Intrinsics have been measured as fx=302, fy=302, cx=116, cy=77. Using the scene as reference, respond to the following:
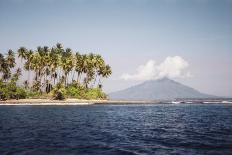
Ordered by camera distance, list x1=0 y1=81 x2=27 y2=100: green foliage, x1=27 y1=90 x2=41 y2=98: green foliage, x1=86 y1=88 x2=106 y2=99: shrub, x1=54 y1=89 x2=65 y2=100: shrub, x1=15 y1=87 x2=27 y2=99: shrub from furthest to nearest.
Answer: x1=86 y1=88 x2=106 y2=99: shrub, x1=27 y1=90 x2=41 y2=98: green foliage, x1=54 y1=89 x2=65 y2=100: shrub, x1=15 y1=87 x2=27 y2=99: shrub, x1=0 y1=81 x2=27 y2=100: green foliage

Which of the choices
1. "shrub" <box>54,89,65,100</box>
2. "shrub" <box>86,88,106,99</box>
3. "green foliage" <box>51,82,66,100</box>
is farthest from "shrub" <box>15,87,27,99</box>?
"shrub" <box>86,88,106,99</box>

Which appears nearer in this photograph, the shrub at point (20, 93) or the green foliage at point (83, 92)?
the shrub at point (20, 93)

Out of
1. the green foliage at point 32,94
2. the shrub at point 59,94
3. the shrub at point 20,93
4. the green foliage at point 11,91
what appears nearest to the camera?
the green foliage at point 11,91

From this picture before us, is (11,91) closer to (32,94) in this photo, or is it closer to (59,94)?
(32,94)

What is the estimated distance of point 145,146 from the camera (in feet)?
80.9

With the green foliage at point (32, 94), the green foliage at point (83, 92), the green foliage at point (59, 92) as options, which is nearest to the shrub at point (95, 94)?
the green foliage at point (83, 92)

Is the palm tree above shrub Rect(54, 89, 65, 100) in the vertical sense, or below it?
above

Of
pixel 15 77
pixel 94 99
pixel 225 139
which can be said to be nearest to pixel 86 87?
pixel 94 99

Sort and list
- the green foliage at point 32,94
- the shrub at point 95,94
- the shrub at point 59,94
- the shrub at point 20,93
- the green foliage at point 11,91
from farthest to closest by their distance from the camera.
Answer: the shrub at point 95,94 → the green foliage at point 32,94 → the shrub at point 59,94 → the shrub at point 20,93 → the green foliage at point 11,91

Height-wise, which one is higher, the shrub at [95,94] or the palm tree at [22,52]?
the palm tree at [22,52]

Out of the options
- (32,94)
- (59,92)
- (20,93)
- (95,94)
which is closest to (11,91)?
(20,93)

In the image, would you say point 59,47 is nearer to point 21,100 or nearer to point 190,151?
point 21,100

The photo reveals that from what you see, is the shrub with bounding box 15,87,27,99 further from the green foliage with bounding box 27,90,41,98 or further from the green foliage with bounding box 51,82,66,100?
A: the green foliage with bounding box 51,82,66,100

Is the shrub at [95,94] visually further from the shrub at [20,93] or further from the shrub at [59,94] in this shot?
the shrub at [20,93]
